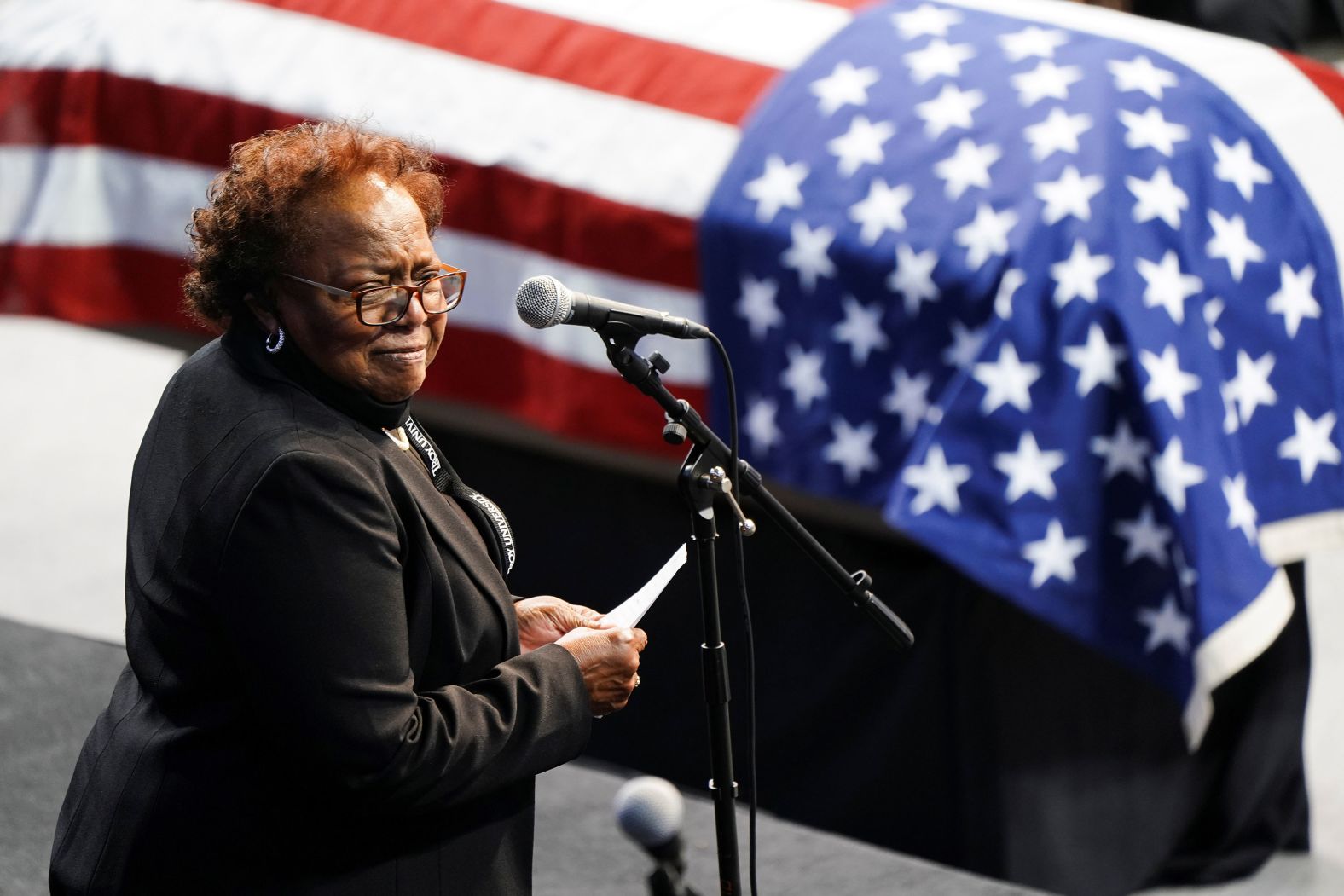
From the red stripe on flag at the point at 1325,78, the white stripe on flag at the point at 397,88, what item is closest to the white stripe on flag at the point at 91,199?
the white stripe on flag at the point at 397,88

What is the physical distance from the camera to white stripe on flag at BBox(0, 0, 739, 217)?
333 cm

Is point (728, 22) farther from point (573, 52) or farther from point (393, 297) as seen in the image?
point (393, 297)

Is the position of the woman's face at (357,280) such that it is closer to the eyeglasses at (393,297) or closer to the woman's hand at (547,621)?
the eyeglasses at (393,297)

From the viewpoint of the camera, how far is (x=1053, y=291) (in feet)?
9.39

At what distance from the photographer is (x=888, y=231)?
3041 millimetres

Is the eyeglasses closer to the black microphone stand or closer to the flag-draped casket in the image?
the black microphone stand

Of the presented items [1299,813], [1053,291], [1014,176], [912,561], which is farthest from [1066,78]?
[1299,813]

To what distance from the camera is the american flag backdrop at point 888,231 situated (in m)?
2.84

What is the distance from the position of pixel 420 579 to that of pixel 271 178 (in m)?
0.35

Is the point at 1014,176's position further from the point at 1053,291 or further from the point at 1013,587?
the point at 1013,587

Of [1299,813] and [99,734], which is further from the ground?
[99,734]

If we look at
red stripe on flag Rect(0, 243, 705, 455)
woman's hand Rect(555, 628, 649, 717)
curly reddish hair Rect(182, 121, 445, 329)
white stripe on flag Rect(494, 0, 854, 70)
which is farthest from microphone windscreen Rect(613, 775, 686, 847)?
white stripe on flag Rect(494, 0, 854, 70)

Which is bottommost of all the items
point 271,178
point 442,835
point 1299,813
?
point 1299,813

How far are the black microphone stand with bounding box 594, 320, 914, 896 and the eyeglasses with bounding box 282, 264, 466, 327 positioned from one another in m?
0.16
